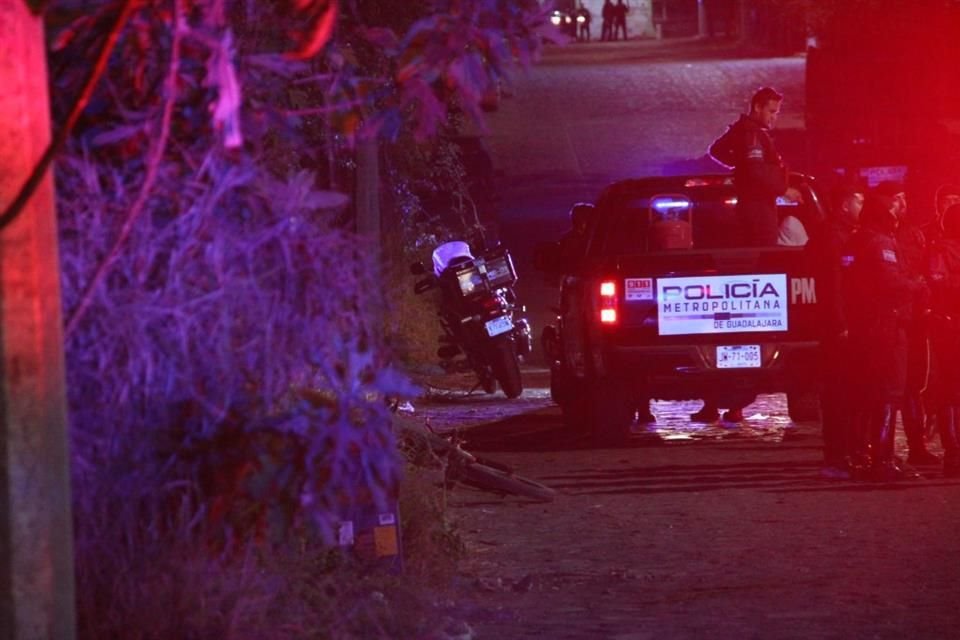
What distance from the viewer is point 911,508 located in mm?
11266

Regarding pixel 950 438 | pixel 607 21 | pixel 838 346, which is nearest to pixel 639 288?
pixel 838 346

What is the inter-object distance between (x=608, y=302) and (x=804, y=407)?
242 cm

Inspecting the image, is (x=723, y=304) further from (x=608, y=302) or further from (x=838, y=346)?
(x=838, y=346)

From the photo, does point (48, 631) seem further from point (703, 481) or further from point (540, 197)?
point (540, 197)

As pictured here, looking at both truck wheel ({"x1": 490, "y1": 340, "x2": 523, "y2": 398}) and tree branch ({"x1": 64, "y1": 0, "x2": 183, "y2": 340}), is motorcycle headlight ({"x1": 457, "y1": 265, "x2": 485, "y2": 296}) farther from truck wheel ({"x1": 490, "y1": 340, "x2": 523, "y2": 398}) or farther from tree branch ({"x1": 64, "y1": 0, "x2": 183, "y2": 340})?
tree branch ({"x1": 64, "y1": 0, "x2": 183, "y2": 340})

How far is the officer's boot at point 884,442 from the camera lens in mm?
12297

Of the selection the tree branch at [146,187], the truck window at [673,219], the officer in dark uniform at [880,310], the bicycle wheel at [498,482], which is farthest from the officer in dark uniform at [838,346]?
the tree branch at [146,187]

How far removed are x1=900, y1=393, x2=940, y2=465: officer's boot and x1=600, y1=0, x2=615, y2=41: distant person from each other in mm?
66823

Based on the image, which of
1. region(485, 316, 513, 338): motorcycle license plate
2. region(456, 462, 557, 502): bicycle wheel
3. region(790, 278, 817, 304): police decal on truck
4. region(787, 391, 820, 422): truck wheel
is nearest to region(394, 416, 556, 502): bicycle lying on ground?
region(456, 462, 557, 502): bicycle wheel

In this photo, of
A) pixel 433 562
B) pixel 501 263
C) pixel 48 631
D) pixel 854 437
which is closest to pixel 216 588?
pixel 48 631

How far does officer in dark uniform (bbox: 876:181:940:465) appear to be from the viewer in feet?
40.9

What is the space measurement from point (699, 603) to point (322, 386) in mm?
2656

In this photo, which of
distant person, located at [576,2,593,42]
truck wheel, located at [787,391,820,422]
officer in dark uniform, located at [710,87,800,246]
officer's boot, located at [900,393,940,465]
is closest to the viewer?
officer's boot, located at [900,393,940,465]

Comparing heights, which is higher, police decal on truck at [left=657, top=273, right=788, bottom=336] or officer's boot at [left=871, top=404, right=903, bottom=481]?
police decal on truck at [left=657, top=273, right=788, bottom=336]
